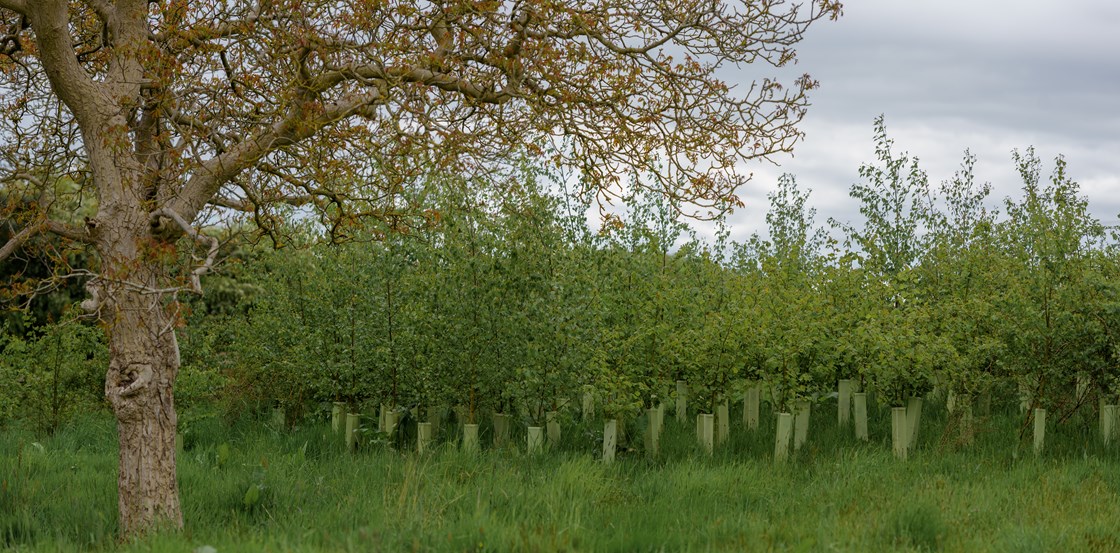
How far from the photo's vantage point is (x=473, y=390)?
10617mm

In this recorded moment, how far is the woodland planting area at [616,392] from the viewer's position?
308 inches

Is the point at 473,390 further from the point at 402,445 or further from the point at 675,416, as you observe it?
the point at 675,416

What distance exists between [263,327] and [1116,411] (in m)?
11.9

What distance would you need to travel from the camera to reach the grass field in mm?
6621

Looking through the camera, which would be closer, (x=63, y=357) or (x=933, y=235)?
(x=63, y=357)

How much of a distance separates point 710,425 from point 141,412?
249 inches

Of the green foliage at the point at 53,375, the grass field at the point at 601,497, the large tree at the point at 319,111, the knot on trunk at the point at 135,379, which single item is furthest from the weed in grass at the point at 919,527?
the green foliage at the point at 53,375

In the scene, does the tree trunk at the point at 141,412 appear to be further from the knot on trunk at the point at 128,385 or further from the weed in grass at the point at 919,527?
the weed in grass at the point at 919,527

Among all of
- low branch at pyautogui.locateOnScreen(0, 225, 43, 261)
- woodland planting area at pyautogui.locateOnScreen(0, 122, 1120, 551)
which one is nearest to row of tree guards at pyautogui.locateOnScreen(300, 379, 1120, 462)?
woodland planting area at pyautogui.locateOnScreen(0, 122, 1120, 551)

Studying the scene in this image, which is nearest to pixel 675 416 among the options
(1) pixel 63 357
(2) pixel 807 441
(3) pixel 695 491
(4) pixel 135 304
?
(2) pixel 807 441

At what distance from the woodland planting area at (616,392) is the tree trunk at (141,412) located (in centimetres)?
45

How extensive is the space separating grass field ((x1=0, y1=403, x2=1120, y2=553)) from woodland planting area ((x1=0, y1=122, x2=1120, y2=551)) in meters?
0.05

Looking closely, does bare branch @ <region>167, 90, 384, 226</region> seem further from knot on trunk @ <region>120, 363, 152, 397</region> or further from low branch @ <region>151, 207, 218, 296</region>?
knot on trunk @ <region>120, 363, 152, 397</region>

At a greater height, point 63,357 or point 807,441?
A: point 63,357
